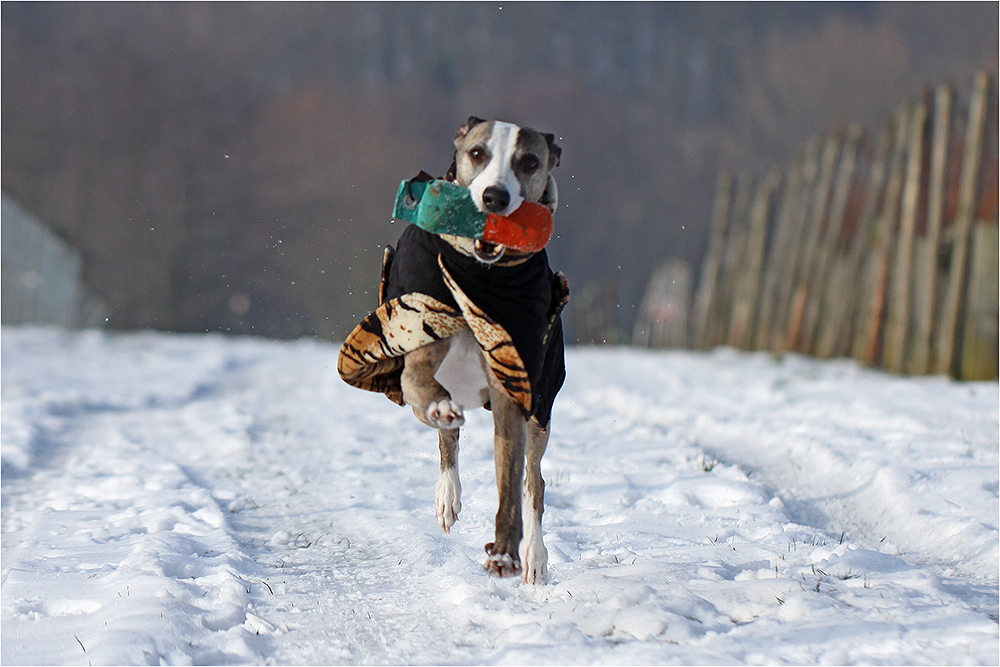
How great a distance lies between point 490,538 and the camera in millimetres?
3842

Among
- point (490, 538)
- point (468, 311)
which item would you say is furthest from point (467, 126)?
point (490, 538)

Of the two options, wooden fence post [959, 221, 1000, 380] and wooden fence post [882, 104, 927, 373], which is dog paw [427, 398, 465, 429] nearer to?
wooden fence post [959, 221, 1000, 380]

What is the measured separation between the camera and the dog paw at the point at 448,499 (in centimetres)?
356

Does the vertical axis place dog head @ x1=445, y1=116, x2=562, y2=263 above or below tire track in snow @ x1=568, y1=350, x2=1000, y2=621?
above

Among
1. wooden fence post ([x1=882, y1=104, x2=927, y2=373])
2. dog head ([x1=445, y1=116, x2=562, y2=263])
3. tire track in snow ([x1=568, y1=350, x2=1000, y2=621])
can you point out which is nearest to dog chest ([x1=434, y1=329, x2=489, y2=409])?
dog head ([x1=445, y1=116, x2=562, y2=263])

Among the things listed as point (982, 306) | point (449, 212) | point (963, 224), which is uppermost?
point (963, 224)

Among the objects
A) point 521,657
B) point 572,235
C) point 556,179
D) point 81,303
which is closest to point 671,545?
→ point 521,657

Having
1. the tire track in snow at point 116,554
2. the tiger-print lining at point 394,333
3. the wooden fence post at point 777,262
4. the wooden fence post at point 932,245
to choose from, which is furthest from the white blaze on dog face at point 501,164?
the wooden fence post at point 777,262

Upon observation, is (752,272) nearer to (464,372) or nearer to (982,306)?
(982,306)

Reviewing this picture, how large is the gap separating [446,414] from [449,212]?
2.27 ft

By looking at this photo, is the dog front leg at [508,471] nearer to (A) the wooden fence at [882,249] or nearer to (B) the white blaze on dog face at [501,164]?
(B) the white blaze on dog face at [501,164]

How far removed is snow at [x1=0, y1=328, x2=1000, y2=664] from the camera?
2.74 meters

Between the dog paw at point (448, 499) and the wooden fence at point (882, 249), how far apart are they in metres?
7.25

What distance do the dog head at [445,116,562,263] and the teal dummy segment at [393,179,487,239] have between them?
0.11 feet
